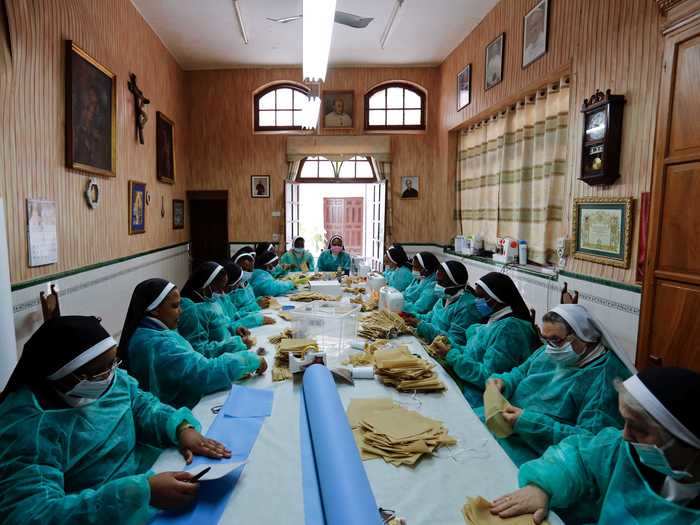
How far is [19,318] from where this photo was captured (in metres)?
3.58

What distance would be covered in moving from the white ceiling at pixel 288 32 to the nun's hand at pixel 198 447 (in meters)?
5.82

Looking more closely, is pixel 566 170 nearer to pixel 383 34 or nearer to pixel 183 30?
pixel 383 34

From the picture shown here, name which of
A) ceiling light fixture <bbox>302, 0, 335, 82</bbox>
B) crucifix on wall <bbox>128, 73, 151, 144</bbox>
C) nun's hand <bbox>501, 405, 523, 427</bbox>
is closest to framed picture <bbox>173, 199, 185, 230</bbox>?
crucifix on wall <bbox>128, 73, 151, 144</bbox>

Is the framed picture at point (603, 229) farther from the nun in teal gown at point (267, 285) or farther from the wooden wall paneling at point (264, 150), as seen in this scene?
the wooden wall paneling at point (264, 150)

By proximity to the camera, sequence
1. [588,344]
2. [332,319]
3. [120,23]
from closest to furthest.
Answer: [588,344], [332,319], [120,23]

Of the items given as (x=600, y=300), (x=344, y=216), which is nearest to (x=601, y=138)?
(x=600, y=300)

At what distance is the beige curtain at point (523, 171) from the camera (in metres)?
4.95

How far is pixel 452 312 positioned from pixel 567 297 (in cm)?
129

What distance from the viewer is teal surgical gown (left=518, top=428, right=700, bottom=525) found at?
4.03 feet

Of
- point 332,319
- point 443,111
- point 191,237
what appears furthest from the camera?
point 191,237

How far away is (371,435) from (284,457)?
0.35 meters

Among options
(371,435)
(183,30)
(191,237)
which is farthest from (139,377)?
(191,237)

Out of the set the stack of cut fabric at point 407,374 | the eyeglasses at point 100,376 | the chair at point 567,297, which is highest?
the eyeglasses at point 100,376

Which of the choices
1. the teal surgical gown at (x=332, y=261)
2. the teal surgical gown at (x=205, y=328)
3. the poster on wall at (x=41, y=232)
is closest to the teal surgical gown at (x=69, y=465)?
the teal surgical gown at (x=205, y=328)
